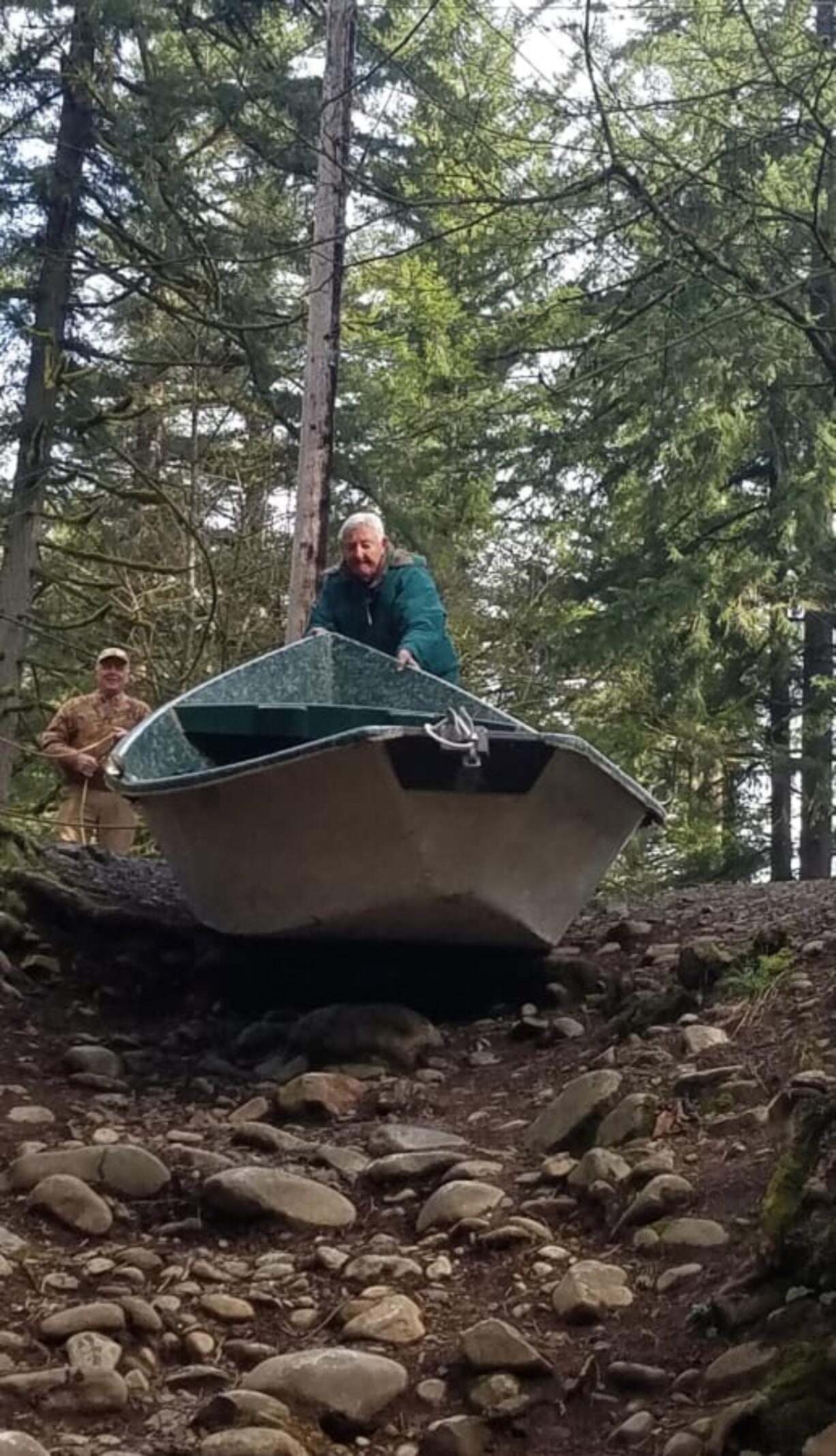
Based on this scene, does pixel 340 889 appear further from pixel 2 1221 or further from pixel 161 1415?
pixel 161 1415

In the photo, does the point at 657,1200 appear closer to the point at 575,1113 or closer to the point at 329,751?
the point at 575,1113

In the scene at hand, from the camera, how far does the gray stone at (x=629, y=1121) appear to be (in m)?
3.22

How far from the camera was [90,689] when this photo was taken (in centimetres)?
1042

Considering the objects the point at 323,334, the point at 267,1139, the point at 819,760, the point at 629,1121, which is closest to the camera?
the point at 629,1121

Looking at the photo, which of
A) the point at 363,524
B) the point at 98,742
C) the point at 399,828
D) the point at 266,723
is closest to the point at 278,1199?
the point at 399,828

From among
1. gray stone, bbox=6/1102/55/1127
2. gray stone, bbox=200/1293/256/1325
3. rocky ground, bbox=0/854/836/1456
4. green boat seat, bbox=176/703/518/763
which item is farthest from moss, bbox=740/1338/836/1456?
green boat seat, bbox=176/703/518/763

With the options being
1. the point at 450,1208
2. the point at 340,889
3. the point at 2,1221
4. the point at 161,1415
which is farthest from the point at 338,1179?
the point at 340,889

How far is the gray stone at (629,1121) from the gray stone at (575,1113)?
0.06 m

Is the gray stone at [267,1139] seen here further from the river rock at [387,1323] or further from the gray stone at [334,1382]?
the gray stone at [334,1382]

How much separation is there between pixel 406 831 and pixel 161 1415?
2254 millimetres

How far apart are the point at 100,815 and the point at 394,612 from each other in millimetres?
2722

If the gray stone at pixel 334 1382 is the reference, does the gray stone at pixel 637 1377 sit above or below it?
above

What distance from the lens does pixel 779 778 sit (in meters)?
13.1

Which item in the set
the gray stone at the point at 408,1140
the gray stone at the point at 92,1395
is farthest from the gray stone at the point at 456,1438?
the gray stone at the point at 408,1140
